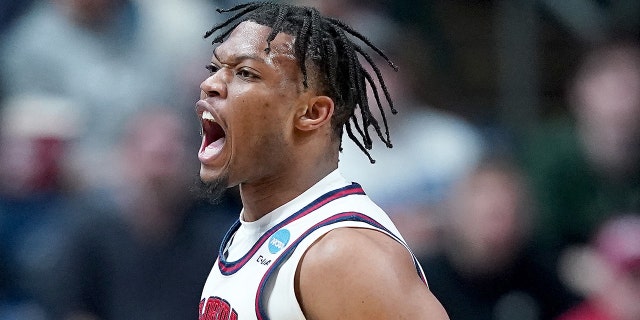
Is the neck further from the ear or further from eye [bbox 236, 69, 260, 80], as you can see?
eye [bbox 236, 69, 260, 80]

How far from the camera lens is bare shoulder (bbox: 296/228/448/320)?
9.00 feet

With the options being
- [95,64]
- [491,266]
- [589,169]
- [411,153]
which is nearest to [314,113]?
[491,266]

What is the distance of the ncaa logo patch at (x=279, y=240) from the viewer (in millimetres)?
3031

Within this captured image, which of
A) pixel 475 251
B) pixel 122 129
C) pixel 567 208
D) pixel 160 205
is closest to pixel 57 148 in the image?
pixel 122 129

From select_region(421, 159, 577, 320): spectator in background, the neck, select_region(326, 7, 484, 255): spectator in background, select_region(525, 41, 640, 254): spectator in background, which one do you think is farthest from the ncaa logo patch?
select_region(525, 41, 640, 254): spectator in background

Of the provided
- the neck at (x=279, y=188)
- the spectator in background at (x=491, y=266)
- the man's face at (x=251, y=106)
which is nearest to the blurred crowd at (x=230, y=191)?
the spectator in background at (x=491, y=266)

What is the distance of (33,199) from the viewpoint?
18.1 ft

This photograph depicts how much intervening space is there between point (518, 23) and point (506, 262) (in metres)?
1.37

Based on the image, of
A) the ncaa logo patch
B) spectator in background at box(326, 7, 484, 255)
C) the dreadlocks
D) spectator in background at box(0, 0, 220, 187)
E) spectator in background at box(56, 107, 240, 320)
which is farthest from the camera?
spectator in background at box(0, 0, 220, 187)

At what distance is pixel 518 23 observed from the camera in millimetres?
5758

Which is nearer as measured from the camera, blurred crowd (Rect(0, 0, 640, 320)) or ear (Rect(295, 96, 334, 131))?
ear (Rect(295, 96, 334, 131))

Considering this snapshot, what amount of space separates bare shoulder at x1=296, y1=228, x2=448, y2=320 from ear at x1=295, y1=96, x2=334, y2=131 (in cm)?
38

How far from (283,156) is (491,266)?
88.0 inches

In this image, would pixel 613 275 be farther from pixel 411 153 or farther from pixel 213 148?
pixel 213 148
